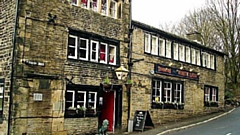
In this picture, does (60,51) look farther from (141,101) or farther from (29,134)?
(141,101)

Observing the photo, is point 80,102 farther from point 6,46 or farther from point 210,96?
point 210,96

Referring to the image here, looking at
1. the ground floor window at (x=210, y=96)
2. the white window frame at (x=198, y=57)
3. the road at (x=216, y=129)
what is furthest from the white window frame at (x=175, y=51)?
the road at (x=216, y=129)

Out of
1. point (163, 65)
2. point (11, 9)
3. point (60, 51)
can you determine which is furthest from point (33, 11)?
point (163, 65)

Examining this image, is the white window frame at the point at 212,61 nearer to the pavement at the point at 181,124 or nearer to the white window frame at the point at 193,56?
the white window frame at the point at 193,56

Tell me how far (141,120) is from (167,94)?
4.46 m

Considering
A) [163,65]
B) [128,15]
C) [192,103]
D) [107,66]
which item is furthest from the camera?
[192,103]

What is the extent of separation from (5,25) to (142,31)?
8.47 metres

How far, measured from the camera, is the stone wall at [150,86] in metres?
18.9

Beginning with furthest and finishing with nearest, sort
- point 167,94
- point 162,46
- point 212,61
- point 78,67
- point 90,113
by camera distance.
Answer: point 212,61, point 167,94, point 162,46, point 90,113, point 78,67

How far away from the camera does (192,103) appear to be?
77.4 ft

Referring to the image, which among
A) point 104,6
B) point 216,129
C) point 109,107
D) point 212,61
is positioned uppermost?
point 104,6

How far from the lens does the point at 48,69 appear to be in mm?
14453

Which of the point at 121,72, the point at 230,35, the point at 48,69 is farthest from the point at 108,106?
the point at 230,35

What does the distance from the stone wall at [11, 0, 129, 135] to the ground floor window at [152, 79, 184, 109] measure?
5106 millimetres
